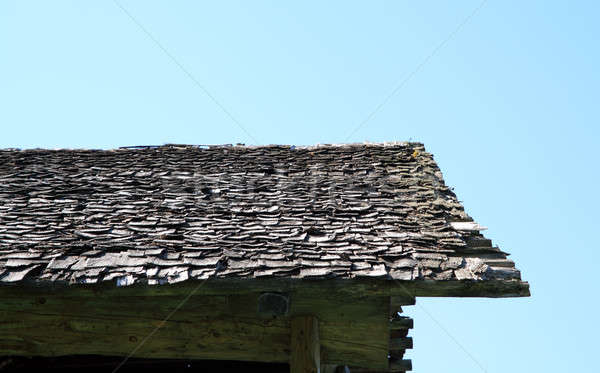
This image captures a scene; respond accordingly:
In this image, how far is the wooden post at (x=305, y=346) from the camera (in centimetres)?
462

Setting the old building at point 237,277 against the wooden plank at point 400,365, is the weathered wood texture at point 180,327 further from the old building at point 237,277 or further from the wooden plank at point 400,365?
the wooden plank at point 400,365

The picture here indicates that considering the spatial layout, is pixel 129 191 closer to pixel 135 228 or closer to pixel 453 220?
pixel 135 228

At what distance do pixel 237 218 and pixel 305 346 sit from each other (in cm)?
137

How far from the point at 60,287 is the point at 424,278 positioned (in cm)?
245

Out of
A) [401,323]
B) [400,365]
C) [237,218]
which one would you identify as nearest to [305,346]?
[401,323]

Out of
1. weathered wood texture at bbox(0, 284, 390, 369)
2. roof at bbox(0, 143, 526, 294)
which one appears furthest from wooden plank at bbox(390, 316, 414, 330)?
roof at bbox(0, 143, 526, 294)

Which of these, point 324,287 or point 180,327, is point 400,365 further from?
point 180,327

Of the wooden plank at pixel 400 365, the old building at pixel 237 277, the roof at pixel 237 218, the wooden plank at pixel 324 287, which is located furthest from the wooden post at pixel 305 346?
the wooden plank at pixel 400 365

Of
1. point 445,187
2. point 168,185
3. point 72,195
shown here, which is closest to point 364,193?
point 445,187

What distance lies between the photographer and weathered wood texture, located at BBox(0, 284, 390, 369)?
4.74 m

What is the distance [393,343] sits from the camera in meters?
5.31

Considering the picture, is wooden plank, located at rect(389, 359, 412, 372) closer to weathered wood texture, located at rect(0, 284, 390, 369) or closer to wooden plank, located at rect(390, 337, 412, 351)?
wooden plank, located at rect(390, 337, 412, 351)

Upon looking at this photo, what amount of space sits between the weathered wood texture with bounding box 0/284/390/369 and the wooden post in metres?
0.07

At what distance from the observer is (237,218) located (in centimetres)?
557
